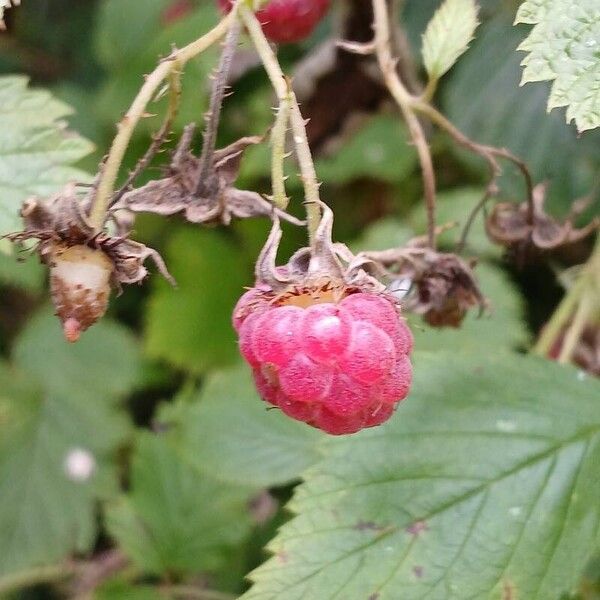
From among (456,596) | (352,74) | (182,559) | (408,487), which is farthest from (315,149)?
(456,596)

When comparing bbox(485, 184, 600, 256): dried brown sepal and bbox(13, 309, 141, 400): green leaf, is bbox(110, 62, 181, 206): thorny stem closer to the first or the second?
bbox(485, 184, 600, 256): dried brown sepal

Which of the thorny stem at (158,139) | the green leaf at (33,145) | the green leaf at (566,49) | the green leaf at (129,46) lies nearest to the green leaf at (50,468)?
the green leaf at (129,46)

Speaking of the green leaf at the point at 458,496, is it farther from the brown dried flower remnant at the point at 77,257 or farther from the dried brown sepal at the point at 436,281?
the brown dried flower remnant at the point at 77,257

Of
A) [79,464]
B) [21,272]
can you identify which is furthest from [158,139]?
[79,464]

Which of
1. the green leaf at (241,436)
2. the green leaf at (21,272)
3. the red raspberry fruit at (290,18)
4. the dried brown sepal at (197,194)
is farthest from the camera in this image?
the green leaf at (21,272)

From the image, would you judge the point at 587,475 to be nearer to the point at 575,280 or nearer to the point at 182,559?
the point at 575,280
